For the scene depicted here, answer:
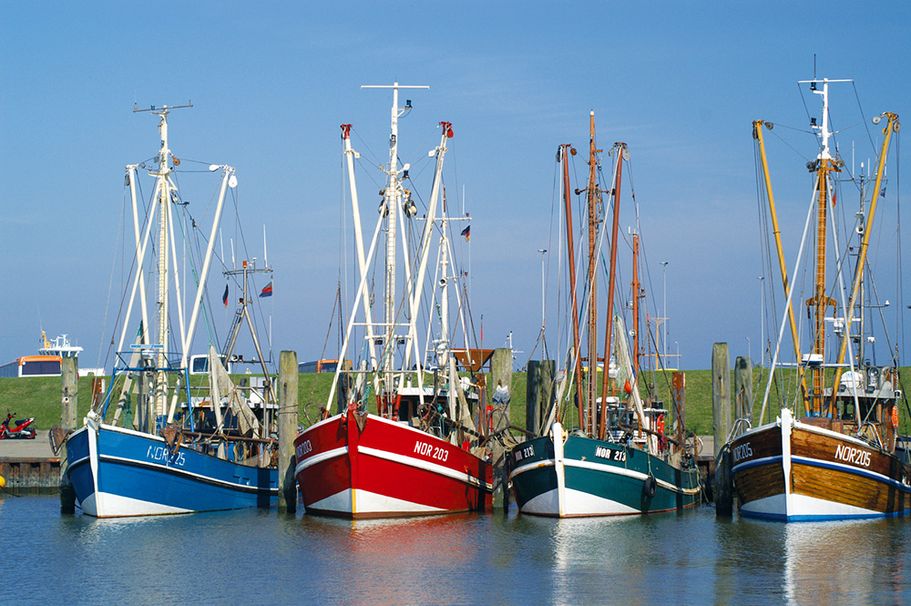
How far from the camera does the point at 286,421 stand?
3559 cm

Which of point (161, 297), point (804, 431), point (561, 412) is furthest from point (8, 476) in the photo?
point (804, 431)

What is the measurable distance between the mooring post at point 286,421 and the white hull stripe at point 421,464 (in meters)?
3.85

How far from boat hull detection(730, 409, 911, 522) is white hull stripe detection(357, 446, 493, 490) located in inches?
269

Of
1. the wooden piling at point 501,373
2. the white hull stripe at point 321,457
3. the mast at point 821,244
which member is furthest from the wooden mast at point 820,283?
the white hull stripe at point 321,457

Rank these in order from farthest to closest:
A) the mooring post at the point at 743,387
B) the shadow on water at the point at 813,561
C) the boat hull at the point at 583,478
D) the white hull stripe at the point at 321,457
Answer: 1. the mooring post at the point at 743,387
2. the boat hull at the point at 583,478
3. the white hull stripe at the point at 321,457
4. the shadow on water at the point at 813,561

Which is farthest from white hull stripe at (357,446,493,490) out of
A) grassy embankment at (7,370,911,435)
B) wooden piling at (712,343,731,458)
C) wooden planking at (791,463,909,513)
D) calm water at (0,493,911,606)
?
grassy embankment at (7,370,911,435)

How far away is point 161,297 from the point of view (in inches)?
1442

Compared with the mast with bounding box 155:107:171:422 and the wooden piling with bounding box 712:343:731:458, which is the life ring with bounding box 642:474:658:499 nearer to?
the wooden piling with bounding box 712:343:731:458

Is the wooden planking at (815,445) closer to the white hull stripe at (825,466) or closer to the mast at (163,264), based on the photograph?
the white hull stripe at (825,466)

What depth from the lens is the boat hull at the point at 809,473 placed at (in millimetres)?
30719

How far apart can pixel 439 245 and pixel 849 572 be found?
21.5 metres

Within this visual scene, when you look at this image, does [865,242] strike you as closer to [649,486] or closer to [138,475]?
[649,486]

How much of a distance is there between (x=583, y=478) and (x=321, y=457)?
6243 millimetres

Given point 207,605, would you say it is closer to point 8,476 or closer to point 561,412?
point 561,412
